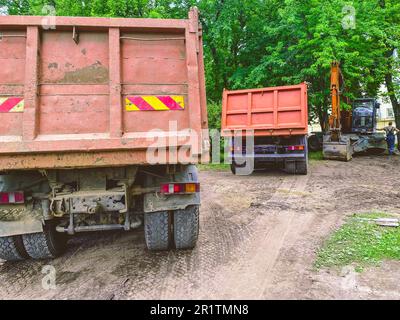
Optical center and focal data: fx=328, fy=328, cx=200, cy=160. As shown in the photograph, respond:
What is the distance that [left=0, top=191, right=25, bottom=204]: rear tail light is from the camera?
3349 mm

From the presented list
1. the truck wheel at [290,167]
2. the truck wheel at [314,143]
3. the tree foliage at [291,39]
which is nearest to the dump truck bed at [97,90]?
the truck wheel at [290,167]

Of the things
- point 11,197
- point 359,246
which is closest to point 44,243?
point 11,197

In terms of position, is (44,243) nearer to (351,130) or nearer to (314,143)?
(351,130)

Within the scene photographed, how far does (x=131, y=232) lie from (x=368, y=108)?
13.7 m

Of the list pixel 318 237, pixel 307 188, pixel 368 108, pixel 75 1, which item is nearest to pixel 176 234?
pixel 318 237

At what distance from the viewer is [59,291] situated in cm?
318

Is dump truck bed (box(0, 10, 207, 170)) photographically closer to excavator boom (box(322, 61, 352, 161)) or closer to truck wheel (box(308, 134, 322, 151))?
excavator boom (box(322, 61, 352, 161))

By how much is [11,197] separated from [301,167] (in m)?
7.79

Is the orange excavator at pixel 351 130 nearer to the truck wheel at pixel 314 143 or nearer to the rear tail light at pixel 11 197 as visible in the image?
the truck wheel at pixel 314 143

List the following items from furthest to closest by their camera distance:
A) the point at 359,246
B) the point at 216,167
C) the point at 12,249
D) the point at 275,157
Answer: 1. the point at 216,167
2. the point at 275,157
3. the point at 359,246
4. the point at 12,249

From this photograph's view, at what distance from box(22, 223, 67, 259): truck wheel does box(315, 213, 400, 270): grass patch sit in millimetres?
3022

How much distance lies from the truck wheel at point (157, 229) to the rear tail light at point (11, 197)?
1.30m

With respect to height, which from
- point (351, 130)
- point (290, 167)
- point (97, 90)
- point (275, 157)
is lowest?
point (290, 167)

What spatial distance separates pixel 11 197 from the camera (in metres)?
3.36
